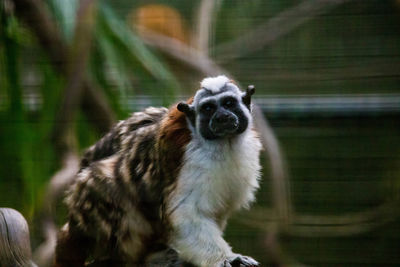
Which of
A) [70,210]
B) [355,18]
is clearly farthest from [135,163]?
[355,18]

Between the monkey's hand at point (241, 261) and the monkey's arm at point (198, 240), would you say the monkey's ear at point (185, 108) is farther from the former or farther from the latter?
the monkey's hand at point (241, 261)

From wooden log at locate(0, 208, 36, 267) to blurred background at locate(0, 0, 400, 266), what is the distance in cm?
82

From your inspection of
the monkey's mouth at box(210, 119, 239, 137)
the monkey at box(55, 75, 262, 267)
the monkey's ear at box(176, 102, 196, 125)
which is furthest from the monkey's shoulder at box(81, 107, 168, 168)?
the monkey's mouth at box(210, 119, 239, 137)

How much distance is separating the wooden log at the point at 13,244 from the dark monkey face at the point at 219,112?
561 mm

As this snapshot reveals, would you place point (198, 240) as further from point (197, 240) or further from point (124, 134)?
point (124, 134)

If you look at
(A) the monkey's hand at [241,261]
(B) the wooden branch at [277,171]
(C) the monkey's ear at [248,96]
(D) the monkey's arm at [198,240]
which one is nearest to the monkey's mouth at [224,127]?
(C) the monkey's ear at [248,96]

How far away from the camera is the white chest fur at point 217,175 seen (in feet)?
6.45

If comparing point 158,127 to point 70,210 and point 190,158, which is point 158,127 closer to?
point 190,158

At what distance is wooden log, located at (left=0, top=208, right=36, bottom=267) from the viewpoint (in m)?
1.79

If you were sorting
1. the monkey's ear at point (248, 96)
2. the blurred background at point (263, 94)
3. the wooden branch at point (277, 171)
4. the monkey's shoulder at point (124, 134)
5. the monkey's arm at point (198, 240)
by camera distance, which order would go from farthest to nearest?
the wooden branch at point (277, 171) < the blurred background at point (263, 94) < the monkey's shoulder at point (124, 134) < the monkey's ear at point (248, 96) < the monkey's arm at point (198, 240)

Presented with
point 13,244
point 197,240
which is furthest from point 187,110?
point 13,244

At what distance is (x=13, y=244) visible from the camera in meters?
1.80

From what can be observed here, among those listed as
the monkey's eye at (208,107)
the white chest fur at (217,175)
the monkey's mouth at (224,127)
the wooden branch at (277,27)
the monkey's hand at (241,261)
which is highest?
the wooden branch at (277,27)

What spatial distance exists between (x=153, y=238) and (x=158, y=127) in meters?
0.34
